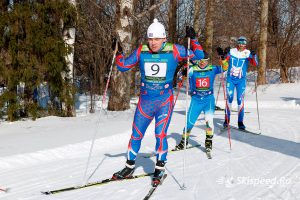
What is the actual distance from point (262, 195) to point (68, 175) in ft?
9.42

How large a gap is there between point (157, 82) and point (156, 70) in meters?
0.17

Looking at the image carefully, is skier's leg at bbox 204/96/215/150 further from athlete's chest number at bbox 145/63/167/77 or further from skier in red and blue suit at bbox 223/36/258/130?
athlete's chest number at bbox 145/63/167/77

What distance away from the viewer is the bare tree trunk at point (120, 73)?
11508 mm

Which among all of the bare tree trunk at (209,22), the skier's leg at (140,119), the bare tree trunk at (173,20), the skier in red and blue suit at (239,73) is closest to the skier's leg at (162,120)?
the skier's leg at (140,119)

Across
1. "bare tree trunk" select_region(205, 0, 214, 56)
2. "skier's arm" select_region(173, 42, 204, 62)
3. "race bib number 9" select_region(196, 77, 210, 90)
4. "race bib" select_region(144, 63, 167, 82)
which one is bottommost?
"race bib number 9" select_region(196, 77, 210, 90)

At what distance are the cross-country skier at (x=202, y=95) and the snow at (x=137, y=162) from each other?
568 millimetres

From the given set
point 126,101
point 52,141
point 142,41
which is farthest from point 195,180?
point 142,41

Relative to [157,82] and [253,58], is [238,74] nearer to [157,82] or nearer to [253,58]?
[253,58]

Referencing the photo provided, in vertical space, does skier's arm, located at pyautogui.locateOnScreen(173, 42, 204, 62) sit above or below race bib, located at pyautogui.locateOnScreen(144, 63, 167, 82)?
above

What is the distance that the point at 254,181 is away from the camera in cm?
542

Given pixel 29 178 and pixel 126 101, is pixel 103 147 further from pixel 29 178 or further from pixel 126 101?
pixel 126 101

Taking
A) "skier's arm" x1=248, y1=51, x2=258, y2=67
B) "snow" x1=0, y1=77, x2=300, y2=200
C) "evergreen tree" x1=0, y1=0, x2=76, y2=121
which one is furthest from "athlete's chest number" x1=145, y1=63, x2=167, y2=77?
"evergreen tree" x1=0, y1=0, x2=76, y2=121

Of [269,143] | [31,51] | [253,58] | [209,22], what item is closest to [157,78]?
[269,143]

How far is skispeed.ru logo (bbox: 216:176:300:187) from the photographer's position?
531cm
